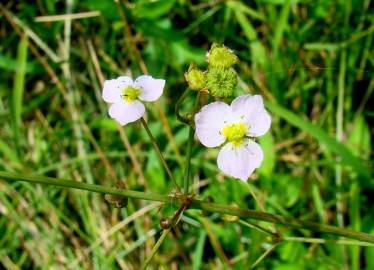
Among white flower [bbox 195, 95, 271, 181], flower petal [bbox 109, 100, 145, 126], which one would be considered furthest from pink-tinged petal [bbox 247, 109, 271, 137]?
flower petal [bbox 109, 100, 145, 126]

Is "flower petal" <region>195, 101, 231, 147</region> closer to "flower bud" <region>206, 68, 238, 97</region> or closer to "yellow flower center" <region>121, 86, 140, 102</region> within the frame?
"flower bud" <region>206, 68, 238, 97</region>

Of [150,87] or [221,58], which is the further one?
[150,87]

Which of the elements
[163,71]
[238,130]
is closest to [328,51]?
[163,71]

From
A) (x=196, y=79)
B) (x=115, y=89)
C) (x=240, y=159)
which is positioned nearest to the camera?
(x=196, y=79)

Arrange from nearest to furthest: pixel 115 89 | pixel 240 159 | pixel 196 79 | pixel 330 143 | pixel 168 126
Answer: pixel 196 79
pixel 240 159
pixel 115 89
pixel 330 143
pixel 168 126

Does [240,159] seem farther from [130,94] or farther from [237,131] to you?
[130,94]

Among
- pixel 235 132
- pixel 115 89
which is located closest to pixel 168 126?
pixel 115 89
